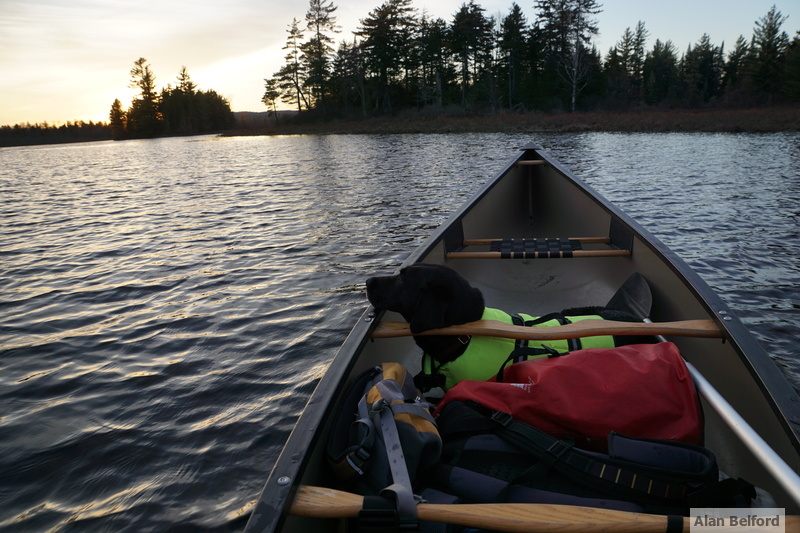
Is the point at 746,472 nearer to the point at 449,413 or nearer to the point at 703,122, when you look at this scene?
the point at 449,413

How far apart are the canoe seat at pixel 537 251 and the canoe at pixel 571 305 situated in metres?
0.01

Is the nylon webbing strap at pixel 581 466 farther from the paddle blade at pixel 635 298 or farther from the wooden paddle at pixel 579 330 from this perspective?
the paddle blade at pixel 635 298

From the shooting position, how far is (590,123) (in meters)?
31.0

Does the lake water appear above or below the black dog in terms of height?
below

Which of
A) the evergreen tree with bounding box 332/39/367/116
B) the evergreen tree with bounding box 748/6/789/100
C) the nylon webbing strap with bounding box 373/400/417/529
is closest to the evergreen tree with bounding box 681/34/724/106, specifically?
the evergreen tree with bounding box 748/6/789/100

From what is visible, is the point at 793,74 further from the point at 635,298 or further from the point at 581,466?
the point at 581,466

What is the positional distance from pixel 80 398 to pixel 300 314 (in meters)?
1.94

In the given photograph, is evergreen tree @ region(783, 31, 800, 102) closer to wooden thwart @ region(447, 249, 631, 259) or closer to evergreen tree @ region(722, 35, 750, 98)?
evergreen tree @ region(722, 35, 750, 98)

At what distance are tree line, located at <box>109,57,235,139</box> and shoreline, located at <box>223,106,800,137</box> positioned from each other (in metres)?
33.7

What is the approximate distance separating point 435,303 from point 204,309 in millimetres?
3610

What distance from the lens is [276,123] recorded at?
201 feet

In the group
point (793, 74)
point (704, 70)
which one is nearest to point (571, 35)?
point (793, 74)

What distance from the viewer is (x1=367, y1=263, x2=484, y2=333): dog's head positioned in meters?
2.27

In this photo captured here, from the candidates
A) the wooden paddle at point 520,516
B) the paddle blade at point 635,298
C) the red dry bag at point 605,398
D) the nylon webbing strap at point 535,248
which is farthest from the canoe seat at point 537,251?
the wooden paddle at point 520,516
